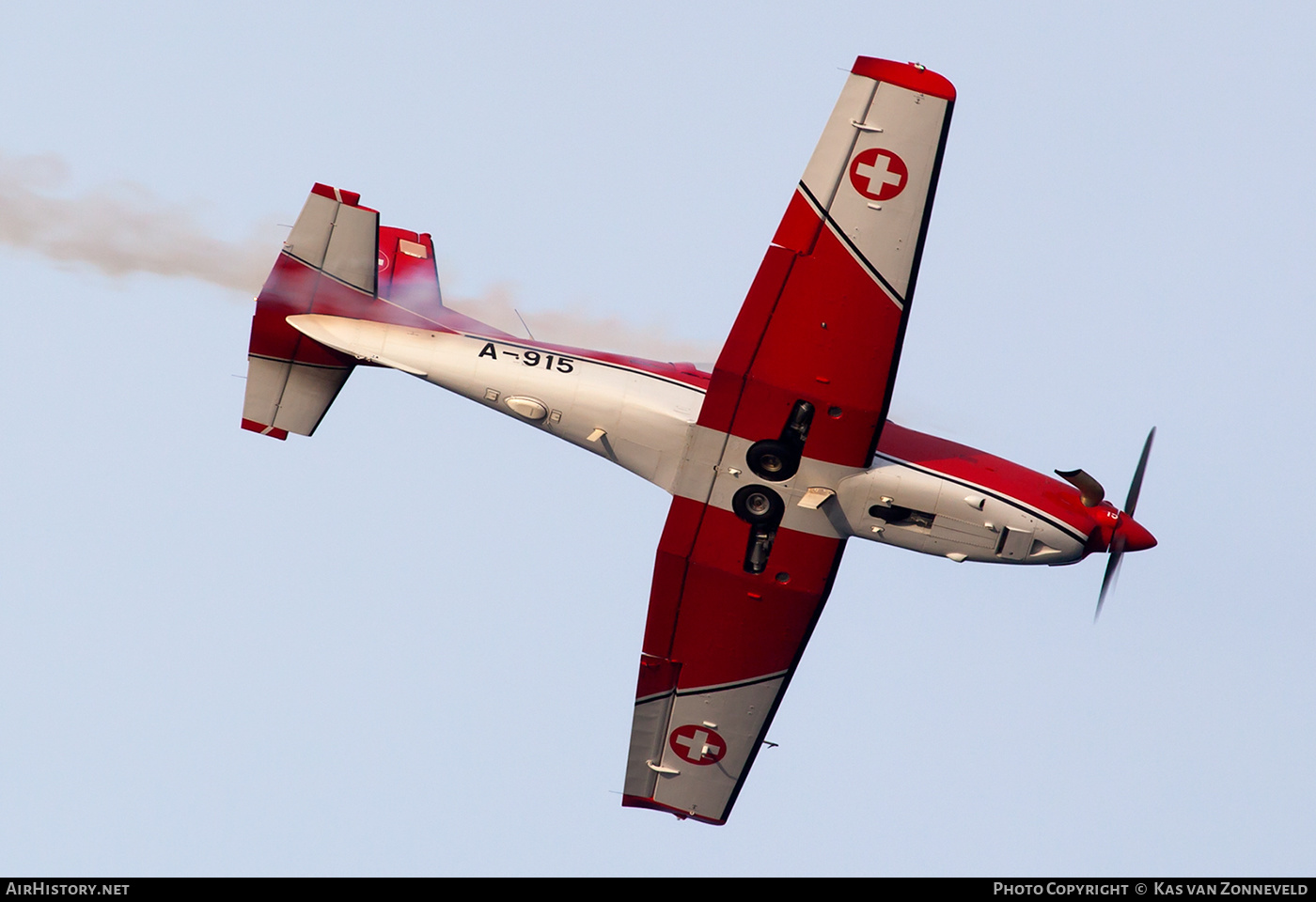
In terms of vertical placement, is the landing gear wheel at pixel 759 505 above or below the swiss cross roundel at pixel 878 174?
below

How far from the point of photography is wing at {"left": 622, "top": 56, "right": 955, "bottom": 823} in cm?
1858

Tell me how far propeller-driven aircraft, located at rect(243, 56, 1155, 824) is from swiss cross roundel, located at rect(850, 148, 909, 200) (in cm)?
2

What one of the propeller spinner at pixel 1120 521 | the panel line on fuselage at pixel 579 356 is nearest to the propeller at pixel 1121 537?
the propeller spinner at pixel 1120 521

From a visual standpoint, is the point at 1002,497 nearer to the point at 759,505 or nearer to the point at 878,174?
the point at 759,505

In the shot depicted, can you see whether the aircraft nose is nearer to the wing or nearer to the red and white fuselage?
the red and white fuselage

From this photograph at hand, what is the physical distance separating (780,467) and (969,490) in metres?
2.48

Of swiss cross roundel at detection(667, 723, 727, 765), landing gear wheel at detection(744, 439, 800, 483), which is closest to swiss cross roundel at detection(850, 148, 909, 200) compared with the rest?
landing gear wheel at detection(744, 439, 800, 483)

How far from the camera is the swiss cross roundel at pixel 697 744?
73.8 feet

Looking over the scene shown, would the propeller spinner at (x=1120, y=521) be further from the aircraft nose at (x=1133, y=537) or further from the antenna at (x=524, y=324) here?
the antenna at (x=524, y=324)

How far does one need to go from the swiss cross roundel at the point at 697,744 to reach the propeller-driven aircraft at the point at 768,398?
86 cm

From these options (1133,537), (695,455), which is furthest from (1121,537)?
(695,455)

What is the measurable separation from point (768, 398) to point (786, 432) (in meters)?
0.52

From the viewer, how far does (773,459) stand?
20.0 metres

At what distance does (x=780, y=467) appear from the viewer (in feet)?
65.9
